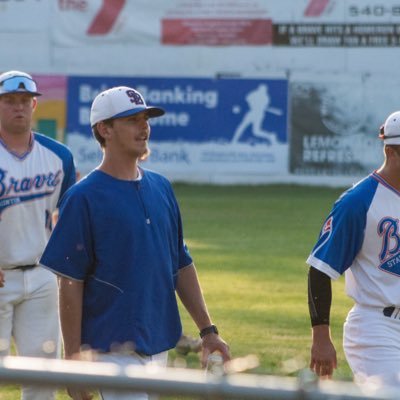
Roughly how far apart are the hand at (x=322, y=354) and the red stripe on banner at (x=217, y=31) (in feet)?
84.1

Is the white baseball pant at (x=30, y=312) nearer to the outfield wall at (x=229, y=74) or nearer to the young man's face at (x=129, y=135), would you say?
the young man's face at (x=129, y=135)

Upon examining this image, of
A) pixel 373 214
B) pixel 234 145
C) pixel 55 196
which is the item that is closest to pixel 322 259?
pixel 373 214

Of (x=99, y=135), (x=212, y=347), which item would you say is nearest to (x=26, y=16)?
(x=99, y=135)

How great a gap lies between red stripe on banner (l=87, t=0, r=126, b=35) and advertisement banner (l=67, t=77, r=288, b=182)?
262 centimetres

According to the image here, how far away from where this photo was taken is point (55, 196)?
25.9ft

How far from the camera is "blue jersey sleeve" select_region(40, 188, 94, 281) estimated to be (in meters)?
5.80

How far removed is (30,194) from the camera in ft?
25.5

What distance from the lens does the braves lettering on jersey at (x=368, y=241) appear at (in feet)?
21.7

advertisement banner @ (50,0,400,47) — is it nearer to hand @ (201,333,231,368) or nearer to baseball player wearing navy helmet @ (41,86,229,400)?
hand @ (201,333,231,368)

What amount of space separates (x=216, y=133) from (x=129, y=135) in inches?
980

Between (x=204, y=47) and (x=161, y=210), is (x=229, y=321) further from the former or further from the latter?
(x=204, y=47)

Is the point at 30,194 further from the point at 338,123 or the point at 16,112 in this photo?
the point at 338,123

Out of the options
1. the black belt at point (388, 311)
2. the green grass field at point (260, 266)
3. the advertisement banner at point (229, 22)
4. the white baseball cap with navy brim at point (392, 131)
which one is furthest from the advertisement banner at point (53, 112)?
the black belt at point (388, 311)

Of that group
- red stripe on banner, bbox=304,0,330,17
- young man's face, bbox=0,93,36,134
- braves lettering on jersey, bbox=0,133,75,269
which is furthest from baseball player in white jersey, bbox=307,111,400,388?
red stripe on banner, bbox=304,0,330,17
